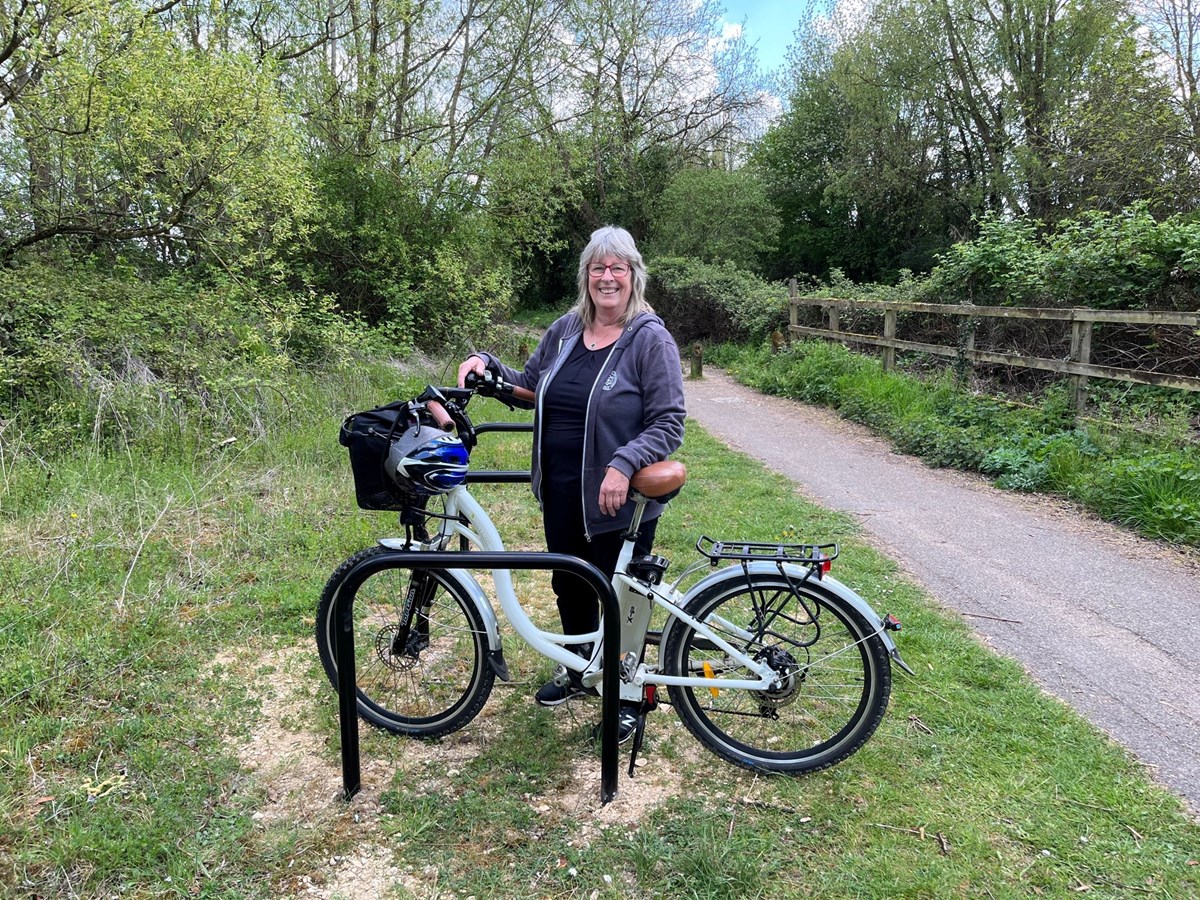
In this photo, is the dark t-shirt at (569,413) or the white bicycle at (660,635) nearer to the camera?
the white bicycle at (660,635)

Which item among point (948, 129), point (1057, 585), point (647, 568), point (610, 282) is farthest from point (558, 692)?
point (948, 129)

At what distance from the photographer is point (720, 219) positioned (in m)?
21.0

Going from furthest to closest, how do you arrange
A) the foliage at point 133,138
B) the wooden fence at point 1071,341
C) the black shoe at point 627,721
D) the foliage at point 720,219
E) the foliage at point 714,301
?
1. the foliage at point 720,219
2. the foliage at point 714,301
3. the wooden fence at point 1071,341
4. the foliage at point 133,138
5. the black shoe at point 627,721

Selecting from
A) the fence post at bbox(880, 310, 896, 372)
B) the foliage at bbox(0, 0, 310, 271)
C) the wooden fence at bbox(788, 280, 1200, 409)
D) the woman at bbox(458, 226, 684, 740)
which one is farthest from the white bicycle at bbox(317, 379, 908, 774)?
the fence post at bbox(880, 310, 896, 372)

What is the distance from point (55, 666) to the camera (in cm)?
307

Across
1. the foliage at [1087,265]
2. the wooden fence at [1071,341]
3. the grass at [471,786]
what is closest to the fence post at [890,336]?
the wooden fence at [1071,341]

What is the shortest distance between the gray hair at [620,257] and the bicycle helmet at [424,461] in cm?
70

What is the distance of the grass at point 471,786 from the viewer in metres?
2.21

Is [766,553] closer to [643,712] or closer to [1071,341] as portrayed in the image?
[643,712]

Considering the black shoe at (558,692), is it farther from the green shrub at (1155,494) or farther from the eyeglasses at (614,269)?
the green shrub at (1155,494)

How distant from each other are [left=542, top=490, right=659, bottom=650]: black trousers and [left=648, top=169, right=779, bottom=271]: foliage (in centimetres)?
1858

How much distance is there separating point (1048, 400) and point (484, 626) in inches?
261

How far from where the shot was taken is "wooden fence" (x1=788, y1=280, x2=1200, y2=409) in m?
6.27

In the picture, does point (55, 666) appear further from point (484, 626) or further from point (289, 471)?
point (289, 471)
